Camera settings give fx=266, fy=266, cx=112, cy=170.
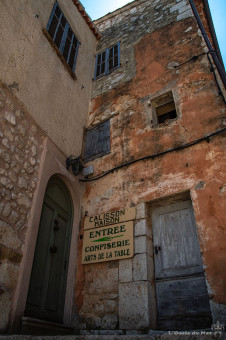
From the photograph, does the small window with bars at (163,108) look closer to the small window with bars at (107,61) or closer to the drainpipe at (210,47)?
the drainpipe at (210,47)

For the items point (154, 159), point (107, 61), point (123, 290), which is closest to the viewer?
point (123, 290)

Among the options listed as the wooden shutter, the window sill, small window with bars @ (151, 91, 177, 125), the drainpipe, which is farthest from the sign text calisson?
→ the window sill

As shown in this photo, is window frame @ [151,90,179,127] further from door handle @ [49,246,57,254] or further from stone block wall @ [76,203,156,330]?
door handle @ [49,246,57,254]

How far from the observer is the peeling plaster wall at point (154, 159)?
3.75 metres

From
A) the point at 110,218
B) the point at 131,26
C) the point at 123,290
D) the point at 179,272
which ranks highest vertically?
the point at 131,26

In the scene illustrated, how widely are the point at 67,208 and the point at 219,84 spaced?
363 centimetres

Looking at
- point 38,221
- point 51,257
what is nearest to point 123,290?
point 51,257

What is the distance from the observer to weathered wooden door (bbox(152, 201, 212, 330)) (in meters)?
3.56

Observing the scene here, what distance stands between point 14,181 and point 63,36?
14.2 feet

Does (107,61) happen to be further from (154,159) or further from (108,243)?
(108,243)

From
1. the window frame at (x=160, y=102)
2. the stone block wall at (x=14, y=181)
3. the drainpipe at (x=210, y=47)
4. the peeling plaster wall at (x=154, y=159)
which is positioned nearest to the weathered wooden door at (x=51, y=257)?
the peeling plaster wall at (x=154, y=159)

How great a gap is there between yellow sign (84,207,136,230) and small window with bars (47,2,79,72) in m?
3.83

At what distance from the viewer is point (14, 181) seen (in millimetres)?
3857

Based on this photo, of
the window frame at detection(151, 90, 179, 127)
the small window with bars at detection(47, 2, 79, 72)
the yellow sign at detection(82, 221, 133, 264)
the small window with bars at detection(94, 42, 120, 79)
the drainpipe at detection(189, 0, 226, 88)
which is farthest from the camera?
the small window with bars at detection(94, 42, 120, 79)
